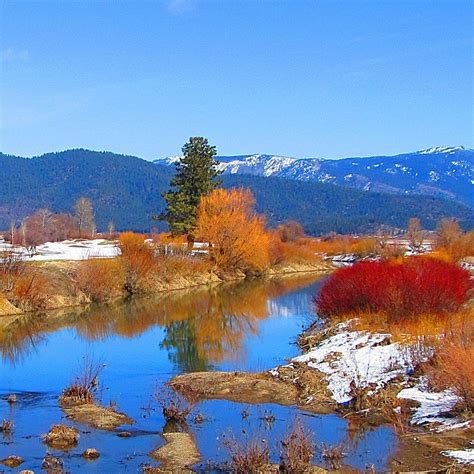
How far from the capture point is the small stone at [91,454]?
13367 mm

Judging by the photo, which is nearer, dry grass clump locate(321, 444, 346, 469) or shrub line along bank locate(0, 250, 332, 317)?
dry grass clump locate(321, 444, 346, 469)

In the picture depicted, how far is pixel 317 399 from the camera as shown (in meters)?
17.7

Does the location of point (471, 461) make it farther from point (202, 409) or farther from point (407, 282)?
point (407, 282)

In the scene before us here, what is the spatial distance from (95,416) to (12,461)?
3445 mm

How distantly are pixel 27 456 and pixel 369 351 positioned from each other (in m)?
10.7

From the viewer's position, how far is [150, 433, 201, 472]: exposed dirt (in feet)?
42.5

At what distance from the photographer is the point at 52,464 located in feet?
42.1

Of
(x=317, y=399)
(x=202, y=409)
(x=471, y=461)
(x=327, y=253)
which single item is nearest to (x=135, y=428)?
(x=202, y=409)

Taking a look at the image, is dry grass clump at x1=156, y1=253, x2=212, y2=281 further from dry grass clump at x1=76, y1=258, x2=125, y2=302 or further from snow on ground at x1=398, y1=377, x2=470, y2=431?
snow on ground at x1=398, y1=377, x2=470, y2=431

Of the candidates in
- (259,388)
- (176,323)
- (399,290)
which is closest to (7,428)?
(259,388)

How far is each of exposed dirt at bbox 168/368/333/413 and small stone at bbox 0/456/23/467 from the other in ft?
20.5

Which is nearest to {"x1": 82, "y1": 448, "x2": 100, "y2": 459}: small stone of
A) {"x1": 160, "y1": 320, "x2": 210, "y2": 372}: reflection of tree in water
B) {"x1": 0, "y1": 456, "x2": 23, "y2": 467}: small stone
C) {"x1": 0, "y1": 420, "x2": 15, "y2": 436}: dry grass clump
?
{"x1": 0, "y1": 456, "x2": 23, "y2": 467}: small stone

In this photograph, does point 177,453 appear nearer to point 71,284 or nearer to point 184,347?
point 184,347

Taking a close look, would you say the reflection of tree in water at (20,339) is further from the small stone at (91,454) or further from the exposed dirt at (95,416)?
the small stone at (91,454)
